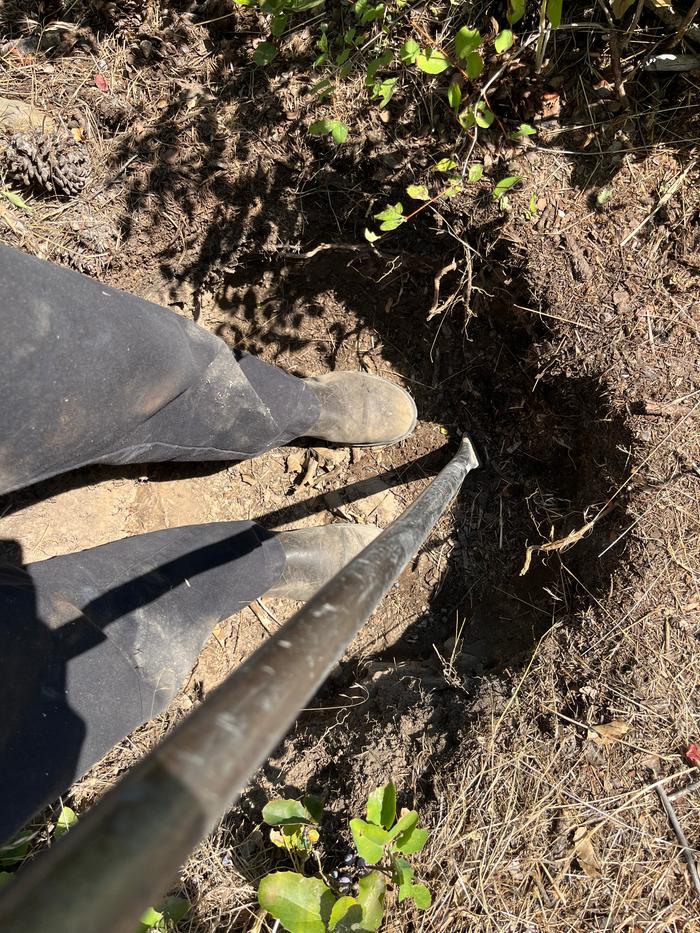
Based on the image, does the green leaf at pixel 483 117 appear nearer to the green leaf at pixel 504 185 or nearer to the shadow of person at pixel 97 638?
the green leaf at pixel 504 185

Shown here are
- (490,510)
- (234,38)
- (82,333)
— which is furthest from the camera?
(490,510)

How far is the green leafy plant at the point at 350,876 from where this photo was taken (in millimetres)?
1438

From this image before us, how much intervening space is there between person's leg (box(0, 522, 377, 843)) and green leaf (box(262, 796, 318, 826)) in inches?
17.0

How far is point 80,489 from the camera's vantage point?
2270 millimetres

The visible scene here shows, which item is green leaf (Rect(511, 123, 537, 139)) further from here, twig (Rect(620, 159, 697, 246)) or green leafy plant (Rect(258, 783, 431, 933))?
green leafy plant (Rect(258, 783, 431, 933))

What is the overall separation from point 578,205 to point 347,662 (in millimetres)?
1773

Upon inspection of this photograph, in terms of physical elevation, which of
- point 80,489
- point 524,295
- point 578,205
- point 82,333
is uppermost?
point 82,333

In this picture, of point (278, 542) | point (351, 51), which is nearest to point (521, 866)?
point (278, 542)

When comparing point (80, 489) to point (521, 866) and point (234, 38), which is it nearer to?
point (234, 38)

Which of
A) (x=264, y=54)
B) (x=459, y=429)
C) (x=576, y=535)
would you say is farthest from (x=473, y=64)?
(x=576, y=535)

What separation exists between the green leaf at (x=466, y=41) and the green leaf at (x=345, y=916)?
210 cm

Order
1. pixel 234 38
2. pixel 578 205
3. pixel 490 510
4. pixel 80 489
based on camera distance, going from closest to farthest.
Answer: pixel 578 205
pixel 234 38
pixel 80 489
pixel 490 510

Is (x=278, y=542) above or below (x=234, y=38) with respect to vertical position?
below

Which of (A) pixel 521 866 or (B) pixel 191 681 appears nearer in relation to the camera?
(A) pixel 521 866
